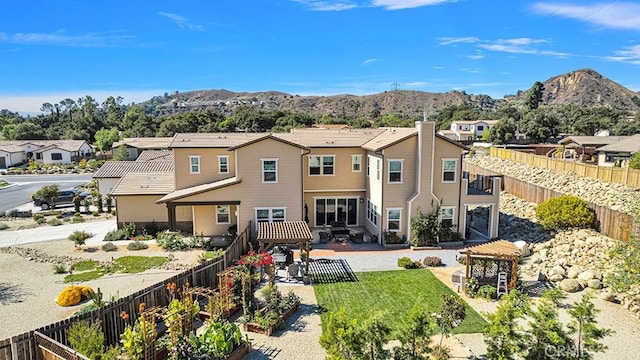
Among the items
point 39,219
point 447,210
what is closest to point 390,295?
point 447,210

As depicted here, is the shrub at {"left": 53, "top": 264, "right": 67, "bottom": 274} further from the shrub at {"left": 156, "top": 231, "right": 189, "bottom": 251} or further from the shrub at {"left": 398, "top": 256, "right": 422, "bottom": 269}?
the shrub at {"left": 398, "top": 256, "right": 422, "bottom": 269}

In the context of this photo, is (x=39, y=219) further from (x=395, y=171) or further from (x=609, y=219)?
(x=609, y=219)

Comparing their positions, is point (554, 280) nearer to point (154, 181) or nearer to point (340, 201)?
point (340, 201)

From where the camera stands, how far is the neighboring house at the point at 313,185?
73.1 feet

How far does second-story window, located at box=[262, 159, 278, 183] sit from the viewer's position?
22391mm

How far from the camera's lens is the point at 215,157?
80.5ft

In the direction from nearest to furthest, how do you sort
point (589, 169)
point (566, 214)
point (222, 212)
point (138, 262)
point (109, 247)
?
point (138, 262) → point (566, 214) → point (109, 247) → point (222, 212) → point (589, 169)

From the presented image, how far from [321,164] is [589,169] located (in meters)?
21.0

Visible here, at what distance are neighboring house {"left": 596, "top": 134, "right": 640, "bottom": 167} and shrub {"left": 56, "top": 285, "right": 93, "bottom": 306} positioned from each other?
40.9 m

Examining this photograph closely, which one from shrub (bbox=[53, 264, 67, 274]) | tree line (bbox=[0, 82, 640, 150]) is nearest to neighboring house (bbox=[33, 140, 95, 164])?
tree line (bbox=[0, 82, 640, 150])

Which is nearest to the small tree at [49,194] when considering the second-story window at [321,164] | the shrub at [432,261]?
the second-story window at [321,164]

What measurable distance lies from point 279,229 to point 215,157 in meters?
8.29

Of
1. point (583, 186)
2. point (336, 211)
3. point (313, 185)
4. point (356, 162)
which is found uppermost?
point (356, 162)

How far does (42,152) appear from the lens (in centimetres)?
6738
